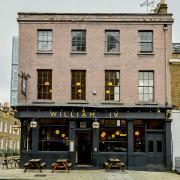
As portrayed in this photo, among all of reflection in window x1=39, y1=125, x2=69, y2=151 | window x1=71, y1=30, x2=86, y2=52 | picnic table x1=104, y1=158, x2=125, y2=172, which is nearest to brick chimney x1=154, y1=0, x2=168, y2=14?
window x1=71, y1=30, x2=86, y2=52

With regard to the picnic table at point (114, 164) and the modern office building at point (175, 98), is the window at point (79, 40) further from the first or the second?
the picnic table at point (114, 164)

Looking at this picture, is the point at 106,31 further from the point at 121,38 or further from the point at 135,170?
the point at 135,170

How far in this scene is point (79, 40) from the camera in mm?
30234

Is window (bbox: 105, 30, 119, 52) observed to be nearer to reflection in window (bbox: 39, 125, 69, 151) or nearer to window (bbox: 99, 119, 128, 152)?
window (bbox: 99, 119, 128, 152)

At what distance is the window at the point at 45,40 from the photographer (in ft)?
99.2

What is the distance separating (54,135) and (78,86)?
3837 mm

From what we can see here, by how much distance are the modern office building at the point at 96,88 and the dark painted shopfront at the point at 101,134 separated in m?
0.07

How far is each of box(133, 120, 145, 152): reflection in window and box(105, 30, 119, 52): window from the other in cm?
546

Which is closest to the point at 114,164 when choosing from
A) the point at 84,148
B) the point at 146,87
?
the point at 84,148

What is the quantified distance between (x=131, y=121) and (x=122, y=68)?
12.5 ft

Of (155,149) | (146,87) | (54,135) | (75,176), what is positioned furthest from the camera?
(146,87)

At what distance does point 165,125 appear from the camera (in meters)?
29.2

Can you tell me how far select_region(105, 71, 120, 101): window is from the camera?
29.7 m

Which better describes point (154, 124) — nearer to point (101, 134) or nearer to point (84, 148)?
point (101, 134)
